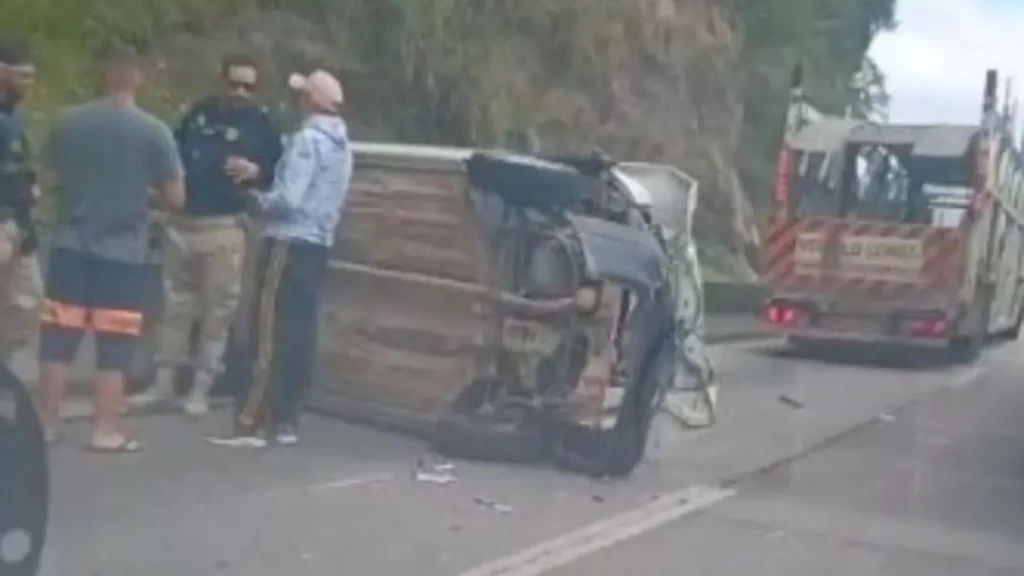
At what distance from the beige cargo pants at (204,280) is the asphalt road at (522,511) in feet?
1.43

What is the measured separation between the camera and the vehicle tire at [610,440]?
1055cm

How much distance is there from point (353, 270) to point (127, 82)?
2.16 m

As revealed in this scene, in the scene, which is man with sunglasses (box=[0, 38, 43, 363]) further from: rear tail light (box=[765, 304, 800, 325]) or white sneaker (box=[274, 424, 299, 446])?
rear tail light (box=[765, 304, 800, 325])

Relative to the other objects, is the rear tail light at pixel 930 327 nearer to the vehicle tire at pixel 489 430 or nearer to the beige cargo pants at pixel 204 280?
the vehicle tire at pixel 489 430

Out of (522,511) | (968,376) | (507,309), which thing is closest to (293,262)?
(507,309)

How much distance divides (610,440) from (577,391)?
1.02 feet

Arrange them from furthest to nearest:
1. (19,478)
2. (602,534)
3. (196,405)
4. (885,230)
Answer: (885,230) → (196,405) → (602,534) → (19,478)

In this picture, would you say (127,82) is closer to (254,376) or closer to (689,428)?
(254,376)

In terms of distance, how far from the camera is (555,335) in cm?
1056

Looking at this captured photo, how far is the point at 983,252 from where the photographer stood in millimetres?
25266

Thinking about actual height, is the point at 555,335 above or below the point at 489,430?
above

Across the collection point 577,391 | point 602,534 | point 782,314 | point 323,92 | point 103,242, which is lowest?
point 782,314

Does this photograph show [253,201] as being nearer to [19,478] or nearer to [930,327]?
[19,478]

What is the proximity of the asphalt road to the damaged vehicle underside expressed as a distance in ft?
0.74
